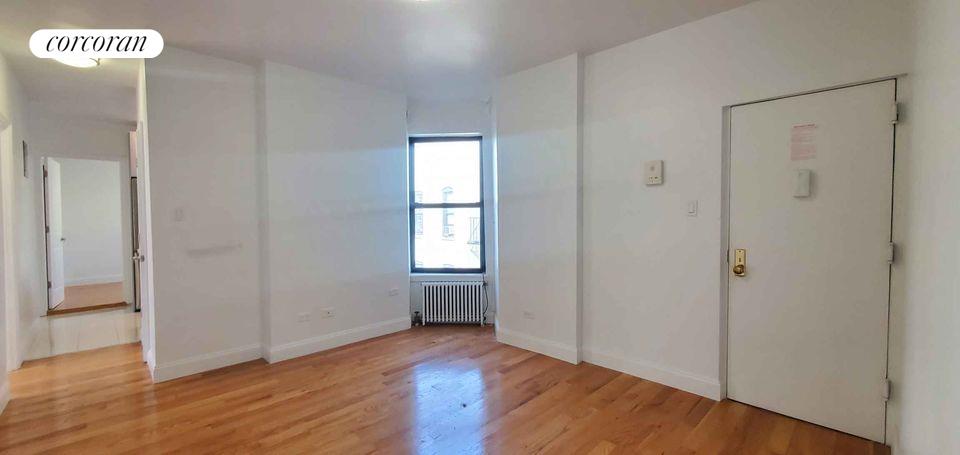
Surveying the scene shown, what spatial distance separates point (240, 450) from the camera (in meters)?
2.21

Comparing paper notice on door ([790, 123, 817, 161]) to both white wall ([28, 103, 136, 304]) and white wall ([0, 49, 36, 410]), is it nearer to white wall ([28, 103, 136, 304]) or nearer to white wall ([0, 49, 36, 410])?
white wall ([0, 49, 36, 410])

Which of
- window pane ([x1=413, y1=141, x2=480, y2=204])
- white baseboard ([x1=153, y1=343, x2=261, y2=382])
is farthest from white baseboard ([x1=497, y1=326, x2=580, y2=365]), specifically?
white baseboard ([x1=153, y1=343, x2=261, y2=382])

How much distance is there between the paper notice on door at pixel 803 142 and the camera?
2371 millimetres

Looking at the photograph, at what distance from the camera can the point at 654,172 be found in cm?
300

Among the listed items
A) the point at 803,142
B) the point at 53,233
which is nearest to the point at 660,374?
the point at 803,142

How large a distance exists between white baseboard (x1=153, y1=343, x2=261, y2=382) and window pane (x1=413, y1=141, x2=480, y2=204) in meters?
2.44

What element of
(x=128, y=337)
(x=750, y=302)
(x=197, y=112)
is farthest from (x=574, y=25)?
(x=128, y=337)

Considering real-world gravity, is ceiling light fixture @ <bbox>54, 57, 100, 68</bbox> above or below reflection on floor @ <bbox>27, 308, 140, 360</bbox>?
above

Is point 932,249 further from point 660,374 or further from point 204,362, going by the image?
point 204,362

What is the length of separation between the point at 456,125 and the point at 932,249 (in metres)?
4.07

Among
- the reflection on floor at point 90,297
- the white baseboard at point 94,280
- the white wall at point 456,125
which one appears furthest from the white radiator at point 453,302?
the white baseboard at point 94,280

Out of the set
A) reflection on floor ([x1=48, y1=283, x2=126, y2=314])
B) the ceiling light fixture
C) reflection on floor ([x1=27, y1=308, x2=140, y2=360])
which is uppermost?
the ceiling light fixture

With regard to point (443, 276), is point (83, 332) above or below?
below

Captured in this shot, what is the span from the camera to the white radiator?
15.2 ft
